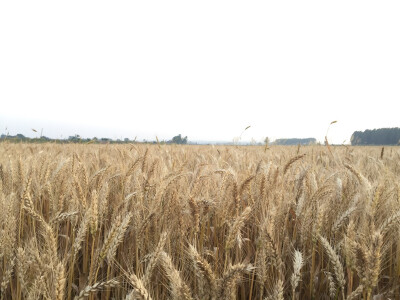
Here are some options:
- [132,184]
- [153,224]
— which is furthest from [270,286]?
[132,184]

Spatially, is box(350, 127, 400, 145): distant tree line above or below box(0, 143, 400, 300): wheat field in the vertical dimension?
above

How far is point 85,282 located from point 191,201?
0.68 metres

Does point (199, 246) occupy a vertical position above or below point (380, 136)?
below

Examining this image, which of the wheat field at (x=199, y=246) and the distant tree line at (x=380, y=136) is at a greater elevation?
the distant tree line at (x=380, y=136)

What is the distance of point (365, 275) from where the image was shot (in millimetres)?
847

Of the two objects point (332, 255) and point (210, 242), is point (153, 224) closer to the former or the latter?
point (210, 242)

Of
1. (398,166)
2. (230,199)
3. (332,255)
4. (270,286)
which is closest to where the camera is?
(332,255)

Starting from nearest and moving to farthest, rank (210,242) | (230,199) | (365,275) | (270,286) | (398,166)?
(365,275) < (270,286) < (210,242) < (230,199) < (398,166)

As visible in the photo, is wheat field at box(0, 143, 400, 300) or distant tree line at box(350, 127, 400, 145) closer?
wheat field at box(0, 143, 400, 300)

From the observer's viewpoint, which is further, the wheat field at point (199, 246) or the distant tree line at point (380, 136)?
the distant tree line at point (380, 136)

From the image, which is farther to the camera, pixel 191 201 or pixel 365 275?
pixel 191 201

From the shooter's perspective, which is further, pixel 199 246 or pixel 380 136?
pixel 380 136

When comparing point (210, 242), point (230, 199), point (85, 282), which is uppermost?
point (230, 199)

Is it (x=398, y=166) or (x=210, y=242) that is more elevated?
(x=398, y=166)
